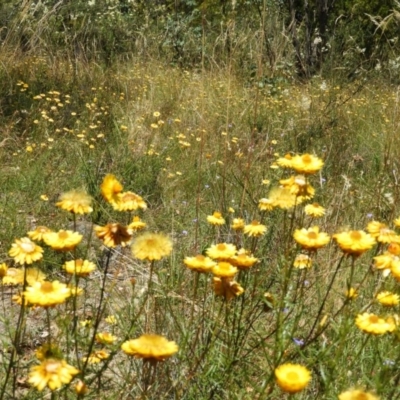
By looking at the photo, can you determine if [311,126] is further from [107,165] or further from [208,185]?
[107,165]

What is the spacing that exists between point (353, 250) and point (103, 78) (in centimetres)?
419

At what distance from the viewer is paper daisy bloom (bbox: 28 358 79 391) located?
0.86 metres

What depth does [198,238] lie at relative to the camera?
257 cm

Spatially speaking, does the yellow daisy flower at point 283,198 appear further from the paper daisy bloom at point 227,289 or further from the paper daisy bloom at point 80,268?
the paper daisy bloom at point 80,268

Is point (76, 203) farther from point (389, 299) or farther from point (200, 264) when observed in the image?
point (389, 299)

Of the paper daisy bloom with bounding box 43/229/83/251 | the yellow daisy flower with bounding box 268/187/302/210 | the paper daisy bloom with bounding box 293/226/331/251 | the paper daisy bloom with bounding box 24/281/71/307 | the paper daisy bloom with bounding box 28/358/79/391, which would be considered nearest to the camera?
the paper daisy bloom with bounding box 28/358/79/391

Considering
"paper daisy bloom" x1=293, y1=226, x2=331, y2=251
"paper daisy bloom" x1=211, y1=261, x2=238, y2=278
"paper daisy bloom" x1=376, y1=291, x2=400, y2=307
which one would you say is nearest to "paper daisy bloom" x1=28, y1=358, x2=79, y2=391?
"paper daisy bloom" x1=211, y1=261, x2=238, y2=278

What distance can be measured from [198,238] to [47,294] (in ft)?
5.23

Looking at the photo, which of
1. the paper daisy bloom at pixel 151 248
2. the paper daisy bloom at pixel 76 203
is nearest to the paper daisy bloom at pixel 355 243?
the paper daisy bloom at pixel 151 248

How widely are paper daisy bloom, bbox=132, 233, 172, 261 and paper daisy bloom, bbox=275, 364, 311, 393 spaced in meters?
0.29

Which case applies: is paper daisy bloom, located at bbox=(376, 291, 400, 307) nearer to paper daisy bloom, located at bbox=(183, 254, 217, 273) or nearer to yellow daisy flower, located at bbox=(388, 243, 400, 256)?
yellow daisy flower, located at bbox=(388, 243, 400, 256)

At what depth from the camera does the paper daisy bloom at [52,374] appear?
858 millimetres

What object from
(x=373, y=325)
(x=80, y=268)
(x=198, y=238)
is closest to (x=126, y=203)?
(x=80, y=268)

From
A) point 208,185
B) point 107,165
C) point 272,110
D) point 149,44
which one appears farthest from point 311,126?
point 149,44
